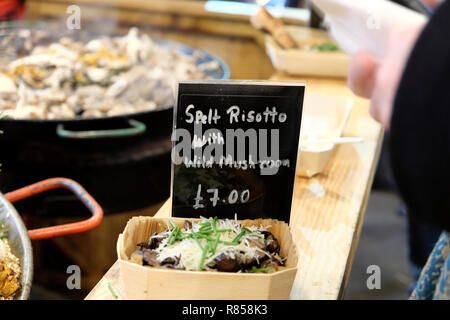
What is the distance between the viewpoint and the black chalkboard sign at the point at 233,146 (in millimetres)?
1216

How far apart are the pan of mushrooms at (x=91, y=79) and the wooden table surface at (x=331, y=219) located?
0.78 m

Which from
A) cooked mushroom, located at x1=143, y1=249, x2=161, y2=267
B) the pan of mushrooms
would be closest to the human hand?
cooked mushroom, located at x1=143, y1=249, x2=161, y2=267

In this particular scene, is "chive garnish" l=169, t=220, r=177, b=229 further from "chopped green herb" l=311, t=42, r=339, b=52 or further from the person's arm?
"chopped green herb" l=311, t=42, r=339, b=52

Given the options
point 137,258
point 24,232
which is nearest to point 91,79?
point 24,232

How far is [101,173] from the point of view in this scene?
7.39ft

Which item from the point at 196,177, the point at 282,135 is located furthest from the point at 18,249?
the point at 282,135

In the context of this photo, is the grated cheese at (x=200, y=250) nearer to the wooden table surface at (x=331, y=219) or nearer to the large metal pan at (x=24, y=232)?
the wooden table surface at (x=331, y=219)

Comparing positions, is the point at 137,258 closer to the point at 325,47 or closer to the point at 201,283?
the point at 201,283

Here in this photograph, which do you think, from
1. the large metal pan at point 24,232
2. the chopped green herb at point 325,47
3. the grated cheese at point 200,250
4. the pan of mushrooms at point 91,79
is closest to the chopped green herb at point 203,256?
the grated cheese at point 200,250

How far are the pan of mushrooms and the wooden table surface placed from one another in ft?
2.55

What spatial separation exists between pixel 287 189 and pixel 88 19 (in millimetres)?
3394

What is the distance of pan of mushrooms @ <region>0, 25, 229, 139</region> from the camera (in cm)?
213

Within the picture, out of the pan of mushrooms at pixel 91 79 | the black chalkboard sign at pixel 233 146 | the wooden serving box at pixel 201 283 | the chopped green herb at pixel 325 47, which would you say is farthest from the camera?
the chopped green herb at pixel 325 47
